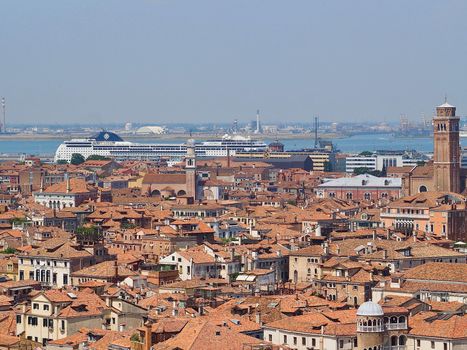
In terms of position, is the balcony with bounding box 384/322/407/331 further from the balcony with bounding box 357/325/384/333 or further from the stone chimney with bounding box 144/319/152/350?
the stone chimney with bounding box 144/319/152/350

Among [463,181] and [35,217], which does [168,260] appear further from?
[463,181]

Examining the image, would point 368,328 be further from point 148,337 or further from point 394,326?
point 148,337

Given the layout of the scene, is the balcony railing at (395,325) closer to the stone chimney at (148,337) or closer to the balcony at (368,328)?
the balcony at (368,328)

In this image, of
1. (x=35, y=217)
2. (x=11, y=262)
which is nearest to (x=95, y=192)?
(x=35, y=217)

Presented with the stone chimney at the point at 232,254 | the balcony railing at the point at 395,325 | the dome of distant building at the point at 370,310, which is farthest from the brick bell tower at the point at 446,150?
the dome of distant building at the point at 370,310

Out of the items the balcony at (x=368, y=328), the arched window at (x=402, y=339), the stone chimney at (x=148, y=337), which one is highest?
the balcony at (x=368, y=328)

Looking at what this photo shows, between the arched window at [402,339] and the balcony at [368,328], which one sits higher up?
the balcony at [368,328]

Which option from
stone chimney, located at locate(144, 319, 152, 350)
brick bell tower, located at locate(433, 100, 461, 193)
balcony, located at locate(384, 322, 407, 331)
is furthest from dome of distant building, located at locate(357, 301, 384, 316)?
brick bell tower, located at locate(433, 100, 461, 193)

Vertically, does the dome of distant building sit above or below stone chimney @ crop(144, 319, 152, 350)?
above

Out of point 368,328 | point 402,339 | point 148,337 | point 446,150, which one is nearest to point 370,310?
point 368,328
